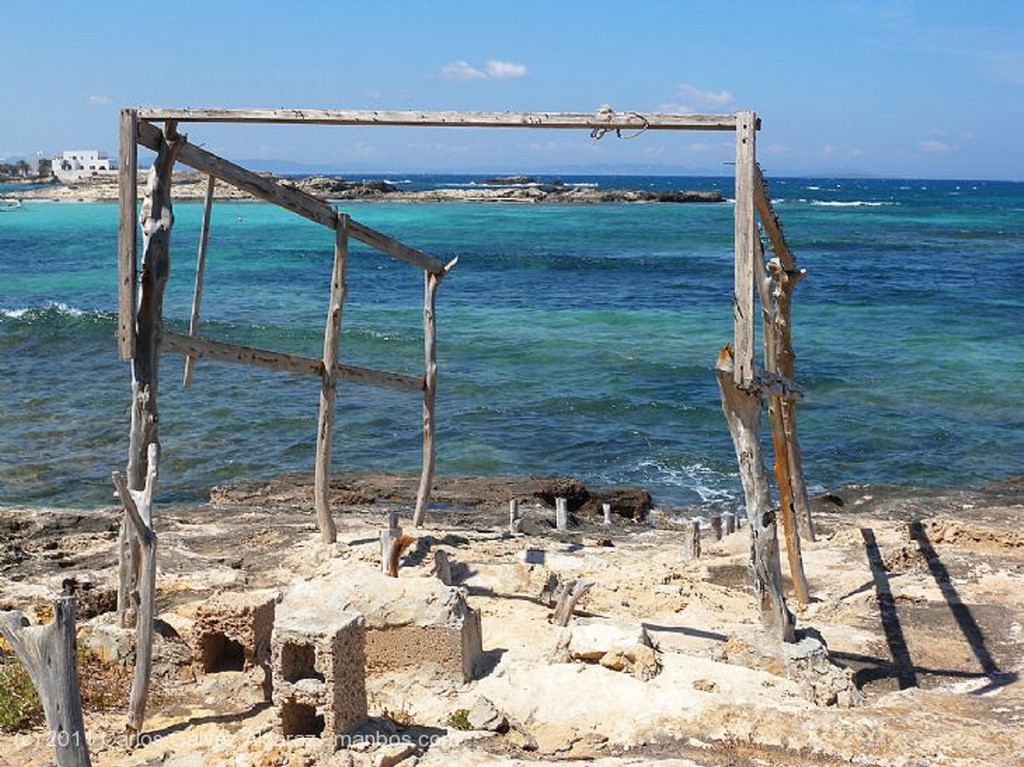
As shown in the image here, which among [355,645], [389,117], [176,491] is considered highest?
[389,117]

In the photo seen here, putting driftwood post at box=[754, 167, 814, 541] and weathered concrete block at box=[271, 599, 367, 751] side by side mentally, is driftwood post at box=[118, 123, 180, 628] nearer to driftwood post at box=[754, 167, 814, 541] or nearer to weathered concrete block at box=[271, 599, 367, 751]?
weathered concrete block at box=[271, 599, 367, 751]

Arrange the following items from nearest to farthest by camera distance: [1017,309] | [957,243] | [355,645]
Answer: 1. [355,645]
2. [1017,309]
3. [957,243]

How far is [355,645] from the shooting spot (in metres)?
6.98

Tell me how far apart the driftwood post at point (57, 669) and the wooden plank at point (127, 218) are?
2.50 meters

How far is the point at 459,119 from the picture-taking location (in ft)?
28.6

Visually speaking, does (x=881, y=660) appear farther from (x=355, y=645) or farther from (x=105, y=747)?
(x=105, y=747)

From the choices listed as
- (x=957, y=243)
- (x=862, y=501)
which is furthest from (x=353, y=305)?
(x=957, y=243)

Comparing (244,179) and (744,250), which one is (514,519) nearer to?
(244,179)

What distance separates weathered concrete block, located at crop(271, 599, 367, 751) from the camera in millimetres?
6824

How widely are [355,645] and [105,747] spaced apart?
1764 mm

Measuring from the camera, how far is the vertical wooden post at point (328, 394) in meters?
10.9

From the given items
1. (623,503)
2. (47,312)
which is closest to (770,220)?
(623,503)

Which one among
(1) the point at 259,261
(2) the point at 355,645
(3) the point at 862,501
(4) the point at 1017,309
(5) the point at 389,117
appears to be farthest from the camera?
(1) the point at 259,261

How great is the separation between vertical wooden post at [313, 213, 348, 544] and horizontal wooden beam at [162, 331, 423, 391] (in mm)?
124
